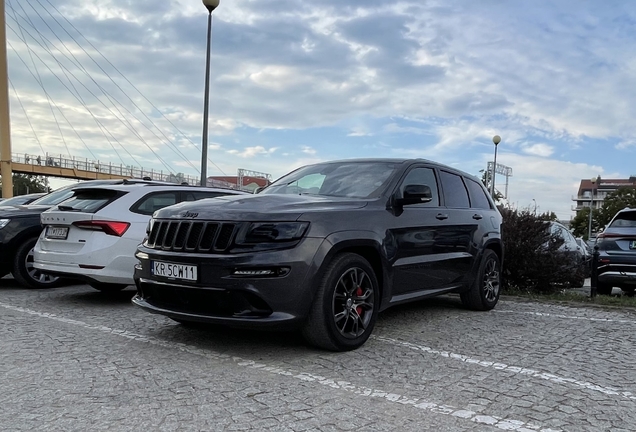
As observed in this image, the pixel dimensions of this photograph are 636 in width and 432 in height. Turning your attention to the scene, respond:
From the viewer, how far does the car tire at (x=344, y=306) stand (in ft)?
14.3

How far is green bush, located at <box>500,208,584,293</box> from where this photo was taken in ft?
28.5

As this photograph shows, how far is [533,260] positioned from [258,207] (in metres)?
5.74

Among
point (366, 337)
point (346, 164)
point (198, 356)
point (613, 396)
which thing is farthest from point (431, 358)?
point (346, 164)

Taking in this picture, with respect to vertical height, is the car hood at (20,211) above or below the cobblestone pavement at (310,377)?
above

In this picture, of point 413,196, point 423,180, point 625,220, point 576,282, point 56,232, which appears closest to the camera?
point 413,196

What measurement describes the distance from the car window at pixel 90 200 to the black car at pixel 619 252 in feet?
24.7

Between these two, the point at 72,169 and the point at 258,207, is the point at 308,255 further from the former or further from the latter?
the point at 72,169

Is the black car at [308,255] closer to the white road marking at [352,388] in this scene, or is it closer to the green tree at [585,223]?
the white road marking at [352,388]

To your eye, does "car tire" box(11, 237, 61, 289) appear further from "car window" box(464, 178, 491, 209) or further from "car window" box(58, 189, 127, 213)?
"car window" box(464, 178, 491, 209)

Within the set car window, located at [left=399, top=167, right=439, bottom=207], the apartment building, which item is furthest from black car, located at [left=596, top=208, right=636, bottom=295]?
the apartment building

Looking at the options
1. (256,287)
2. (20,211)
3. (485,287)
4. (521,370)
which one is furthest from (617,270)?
(20,211)

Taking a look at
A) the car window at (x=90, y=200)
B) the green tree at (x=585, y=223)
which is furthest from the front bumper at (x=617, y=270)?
the green tree at (x=585, y=223)

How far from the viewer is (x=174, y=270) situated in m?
4.46

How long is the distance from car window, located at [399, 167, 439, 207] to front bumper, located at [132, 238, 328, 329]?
163cm
